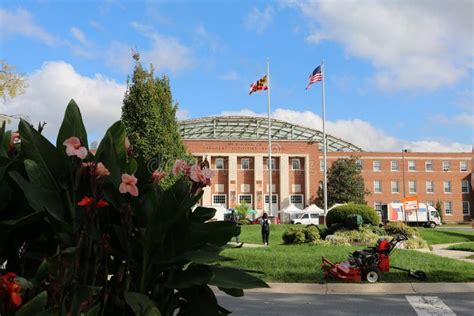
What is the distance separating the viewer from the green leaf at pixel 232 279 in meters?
2.55

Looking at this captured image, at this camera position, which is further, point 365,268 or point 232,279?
point 365,268

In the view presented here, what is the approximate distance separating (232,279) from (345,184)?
6512 centimetres

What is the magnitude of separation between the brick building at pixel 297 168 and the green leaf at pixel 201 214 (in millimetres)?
60468

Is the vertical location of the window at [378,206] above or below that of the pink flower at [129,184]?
above

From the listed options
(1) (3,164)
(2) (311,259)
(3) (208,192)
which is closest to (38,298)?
(1) (3,164)

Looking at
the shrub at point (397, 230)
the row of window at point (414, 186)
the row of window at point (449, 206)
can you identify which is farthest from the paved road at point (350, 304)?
the row of window at point (414, 186)

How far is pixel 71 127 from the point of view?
8.29 ft

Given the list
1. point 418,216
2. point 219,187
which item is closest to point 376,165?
point 418,216

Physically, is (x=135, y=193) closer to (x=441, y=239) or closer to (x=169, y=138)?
(x=169, y=138)

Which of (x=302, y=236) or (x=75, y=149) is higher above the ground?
(x=75, y=149)

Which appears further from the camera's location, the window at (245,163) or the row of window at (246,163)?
the window at (245,163)

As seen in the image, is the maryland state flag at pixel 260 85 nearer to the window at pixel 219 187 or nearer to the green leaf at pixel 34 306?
the window at pixel 219 187

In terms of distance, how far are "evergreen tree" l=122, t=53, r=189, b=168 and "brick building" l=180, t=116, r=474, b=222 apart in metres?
37.1

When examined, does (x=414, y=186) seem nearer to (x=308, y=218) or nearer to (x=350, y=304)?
(x=308, y=218)
